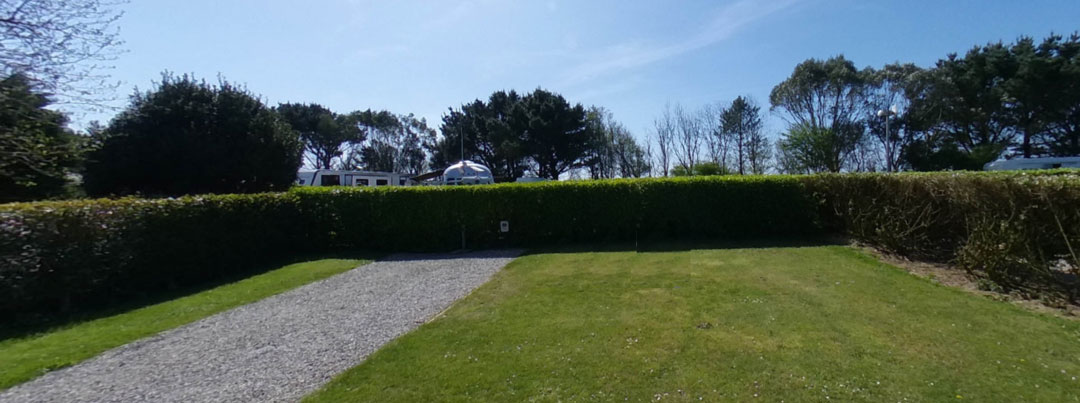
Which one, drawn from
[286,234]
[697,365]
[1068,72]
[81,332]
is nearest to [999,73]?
[1068,72]

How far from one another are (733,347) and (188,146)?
599 inches

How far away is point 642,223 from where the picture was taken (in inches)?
450

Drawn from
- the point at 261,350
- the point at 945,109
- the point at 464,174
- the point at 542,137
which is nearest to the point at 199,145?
the point at 261,350

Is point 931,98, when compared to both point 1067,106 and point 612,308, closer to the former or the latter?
point 1067,106

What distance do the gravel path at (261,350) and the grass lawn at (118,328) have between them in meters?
0.24

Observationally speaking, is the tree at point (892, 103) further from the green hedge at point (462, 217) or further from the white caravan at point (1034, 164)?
the green hedge at point (462, 217)

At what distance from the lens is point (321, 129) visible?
42625 mm

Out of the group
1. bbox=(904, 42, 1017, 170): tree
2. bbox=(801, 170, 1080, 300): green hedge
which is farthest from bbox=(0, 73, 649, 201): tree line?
bbox=(904, 42, 1017, 170): tree

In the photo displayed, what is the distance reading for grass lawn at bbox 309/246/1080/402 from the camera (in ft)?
10.1

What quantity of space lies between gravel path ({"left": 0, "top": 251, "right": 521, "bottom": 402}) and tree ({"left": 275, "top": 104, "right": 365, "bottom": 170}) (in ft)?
131

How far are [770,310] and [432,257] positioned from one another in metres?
7.61

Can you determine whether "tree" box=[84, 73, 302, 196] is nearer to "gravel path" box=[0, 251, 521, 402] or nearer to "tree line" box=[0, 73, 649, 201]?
"tree line" box=[0, 73, 649, 201]

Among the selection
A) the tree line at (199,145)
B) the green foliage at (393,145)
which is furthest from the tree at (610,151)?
the green foliage at (393,145)

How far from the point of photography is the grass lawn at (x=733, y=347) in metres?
3.09
